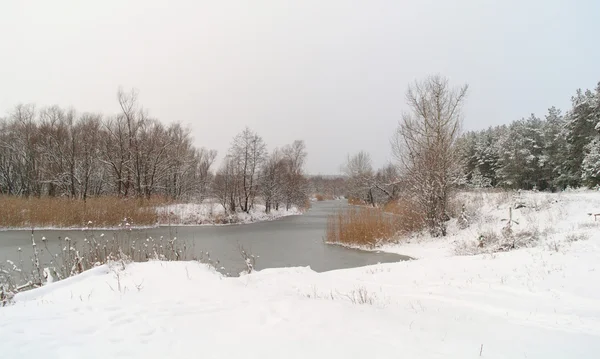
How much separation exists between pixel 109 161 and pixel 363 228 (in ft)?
88.7

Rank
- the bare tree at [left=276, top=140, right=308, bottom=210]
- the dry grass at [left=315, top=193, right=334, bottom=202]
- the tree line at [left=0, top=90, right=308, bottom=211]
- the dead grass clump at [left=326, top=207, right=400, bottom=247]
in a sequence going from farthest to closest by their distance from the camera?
the dry grass at [left=315, top=193, right=334, bottom=202] < the bare tree at [left=276, top=140, right=308, bottom=210] < the tree line at [left=0, top=90, right=308, bottom=211] < the dead grass clump at [left=326, top=207, right=400, bottom=247]

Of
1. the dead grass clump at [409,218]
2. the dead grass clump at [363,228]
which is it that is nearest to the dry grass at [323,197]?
the dead grass clump at [363,228]

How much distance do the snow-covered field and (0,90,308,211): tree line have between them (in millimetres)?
27204

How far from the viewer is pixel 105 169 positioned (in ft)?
119

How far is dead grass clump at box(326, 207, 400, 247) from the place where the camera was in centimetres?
1706

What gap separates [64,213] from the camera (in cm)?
2217

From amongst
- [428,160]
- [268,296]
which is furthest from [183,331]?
[428,160]

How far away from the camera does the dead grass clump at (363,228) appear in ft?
56.0

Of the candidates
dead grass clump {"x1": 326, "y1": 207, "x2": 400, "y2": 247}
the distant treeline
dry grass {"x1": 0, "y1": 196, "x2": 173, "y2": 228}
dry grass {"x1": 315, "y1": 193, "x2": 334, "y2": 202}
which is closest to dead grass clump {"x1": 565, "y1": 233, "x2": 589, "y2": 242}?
dead grass clump {"x1": 326, "y1": 207, "x2": 400, "y2": 247}

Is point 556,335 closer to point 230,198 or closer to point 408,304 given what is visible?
point 408,304

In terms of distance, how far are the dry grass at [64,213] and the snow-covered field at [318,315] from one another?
1932 centimetres

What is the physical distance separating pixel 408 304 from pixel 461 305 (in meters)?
0.78

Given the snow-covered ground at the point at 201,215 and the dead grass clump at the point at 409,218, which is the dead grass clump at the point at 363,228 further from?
the snow-covered ground at the point at 201,215

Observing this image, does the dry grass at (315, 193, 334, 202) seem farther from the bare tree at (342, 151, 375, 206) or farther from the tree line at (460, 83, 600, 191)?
the tree line at (460, 83, 600, 191)
